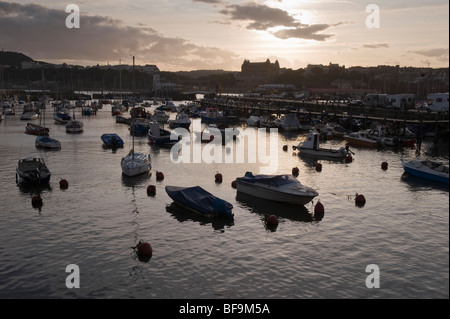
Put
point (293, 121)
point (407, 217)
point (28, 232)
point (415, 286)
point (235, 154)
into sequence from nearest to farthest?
point (415, 286) → point (28, 232) → point (407, 217) → point (235, 154) → point (293, 121)

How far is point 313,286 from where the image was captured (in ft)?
74.7

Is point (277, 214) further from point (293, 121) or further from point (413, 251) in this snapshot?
point (293, 121)

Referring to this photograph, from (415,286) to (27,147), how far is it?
62129 millimetres

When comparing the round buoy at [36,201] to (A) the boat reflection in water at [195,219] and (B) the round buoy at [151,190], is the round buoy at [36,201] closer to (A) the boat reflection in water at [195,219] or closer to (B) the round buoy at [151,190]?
(B) the round buoy at [151,190]

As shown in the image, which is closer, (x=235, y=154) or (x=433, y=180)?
(x=433, y=180)

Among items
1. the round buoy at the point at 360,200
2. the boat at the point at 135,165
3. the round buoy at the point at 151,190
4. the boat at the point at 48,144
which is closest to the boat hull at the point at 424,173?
the round buoy at the point at 360,200

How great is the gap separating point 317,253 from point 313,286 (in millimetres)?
4427

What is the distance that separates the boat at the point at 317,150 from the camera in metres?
58.8

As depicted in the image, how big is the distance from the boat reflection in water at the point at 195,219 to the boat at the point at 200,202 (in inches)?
12.4

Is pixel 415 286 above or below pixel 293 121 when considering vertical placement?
below

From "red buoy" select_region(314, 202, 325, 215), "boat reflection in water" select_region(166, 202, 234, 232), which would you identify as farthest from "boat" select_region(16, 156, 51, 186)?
"red buoy" select_region(314, 202, 325, 215)
